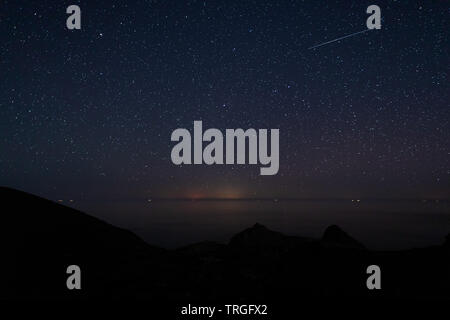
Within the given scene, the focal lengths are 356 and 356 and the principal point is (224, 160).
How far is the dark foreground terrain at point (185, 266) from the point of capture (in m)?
5.67

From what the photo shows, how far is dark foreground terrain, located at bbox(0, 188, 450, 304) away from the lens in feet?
18.6

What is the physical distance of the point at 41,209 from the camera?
52.6 ft

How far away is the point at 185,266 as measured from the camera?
10578 millimetres

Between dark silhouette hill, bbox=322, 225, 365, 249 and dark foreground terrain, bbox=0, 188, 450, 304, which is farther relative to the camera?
dark silhouette hill, bbox=322, 225, 365, 249
